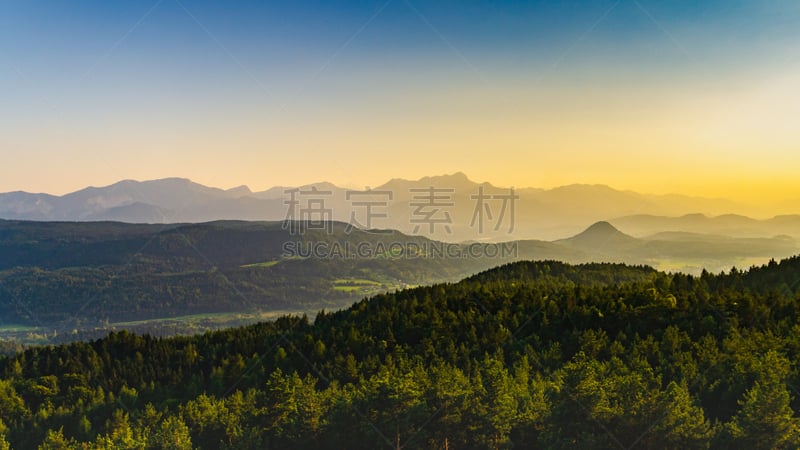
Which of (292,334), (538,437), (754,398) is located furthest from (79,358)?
(754,398)

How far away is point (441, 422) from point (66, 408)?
51615mm

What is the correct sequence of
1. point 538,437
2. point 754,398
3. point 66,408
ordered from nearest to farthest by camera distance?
point 754,398
point 538,437
point 66,408

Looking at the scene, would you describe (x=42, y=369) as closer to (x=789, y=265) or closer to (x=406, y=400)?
(x=406, y=400)

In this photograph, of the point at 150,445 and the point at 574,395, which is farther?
the point at 150,445

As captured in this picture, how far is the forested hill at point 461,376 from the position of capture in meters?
44.0

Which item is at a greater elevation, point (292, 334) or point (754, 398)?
point (754, 398)

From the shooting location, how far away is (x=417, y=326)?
87562 mm

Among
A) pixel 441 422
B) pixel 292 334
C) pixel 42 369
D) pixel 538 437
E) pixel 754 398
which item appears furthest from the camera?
pixel 292 334

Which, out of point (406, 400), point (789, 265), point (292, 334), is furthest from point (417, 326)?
point (789, 265)

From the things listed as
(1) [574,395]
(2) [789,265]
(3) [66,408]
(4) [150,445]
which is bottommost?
(3) [66,408]

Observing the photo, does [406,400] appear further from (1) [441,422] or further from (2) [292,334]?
(2) [292,334]

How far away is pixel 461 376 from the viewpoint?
51906 millimetres

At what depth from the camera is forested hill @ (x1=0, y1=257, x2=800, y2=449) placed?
144ft

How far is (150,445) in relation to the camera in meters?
48.0
